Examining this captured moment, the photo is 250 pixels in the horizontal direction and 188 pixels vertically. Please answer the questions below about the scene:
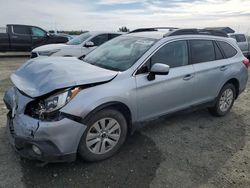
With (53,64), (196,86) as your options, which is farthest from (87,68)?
(196,86)

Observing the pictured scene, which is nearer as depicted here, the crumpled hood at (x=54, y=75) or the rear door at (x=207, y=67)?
the crumpled hood at (x=54, y=75)

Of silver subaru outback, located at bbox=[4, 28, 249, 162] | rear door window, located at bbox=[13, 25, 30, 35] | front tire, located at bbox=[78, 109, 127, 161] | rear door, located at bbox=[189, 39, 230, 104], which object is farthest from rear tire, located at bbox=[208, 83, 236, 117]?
rear door window, located at bbox=[13, 25, 30, 35]

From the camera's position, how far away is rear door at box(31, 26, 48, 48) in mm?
15250

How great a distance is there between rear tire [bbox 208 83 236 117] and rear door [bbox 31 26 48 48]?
1227 centimetres

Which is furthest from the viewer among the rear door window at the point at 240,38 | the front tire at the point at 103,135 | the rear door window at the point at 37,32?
the rear door window at the point at 240,38

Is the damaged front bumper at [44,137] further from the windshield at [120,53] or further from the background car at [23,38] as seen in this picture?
the background car at [23,38]

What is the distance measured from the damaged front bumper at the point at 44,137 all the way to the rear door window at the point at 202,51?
2520 mm

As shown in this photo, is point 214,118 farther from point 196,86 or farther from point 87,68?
point 87,68

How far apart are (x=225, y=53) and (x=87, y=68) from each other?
301 centimetres

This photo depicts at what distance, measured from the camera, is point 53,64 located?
12.5 ft

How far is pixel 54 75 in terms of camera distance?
341 centimetres

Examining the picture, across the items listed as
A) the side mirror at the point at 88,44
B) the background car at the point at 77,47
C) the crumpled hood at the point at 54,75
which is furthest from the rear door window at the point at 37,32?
the crumpled hood at the point at 54,75

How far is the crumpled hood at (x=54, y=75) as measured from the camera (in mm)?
3227

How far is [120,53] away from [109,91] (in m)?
1.07
